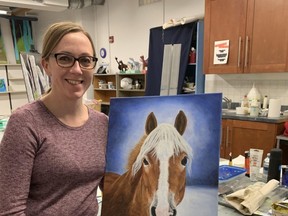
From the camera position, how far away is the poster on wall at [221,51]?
338 cm

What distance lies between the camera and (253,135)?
299 cm

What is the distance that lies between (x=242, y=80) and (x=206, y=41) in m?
0.77

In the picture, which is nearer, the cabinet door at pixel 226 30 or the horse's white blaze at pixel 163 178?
the horse's white blaze at pixel 163 178

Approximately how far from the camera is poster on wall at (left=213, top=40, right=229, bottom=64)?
3379mm

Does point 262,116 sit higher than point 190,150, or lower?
lower

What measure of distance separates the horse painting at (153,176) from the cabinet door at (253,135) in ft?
6.74

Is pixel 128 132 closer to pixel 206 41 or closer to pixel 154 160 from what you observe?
pixel 154 160

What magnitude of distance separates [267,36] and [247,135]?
119 centimetres

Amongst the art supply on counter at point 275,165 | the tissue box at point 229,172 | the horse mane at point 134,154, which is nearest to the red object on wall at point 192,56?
the tissue box at point 229,172

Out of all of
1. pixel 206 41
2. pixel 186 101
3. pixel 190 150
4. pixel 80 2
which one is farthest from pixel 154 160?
pixel 80 2

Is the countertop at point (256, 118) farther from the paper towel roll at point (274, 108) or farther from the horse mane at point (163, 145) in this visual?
the horse mane at point (163, 145)

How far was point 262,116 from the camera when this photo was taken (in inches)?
119

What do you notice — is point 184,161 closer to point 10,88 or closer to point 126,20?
point 126,20

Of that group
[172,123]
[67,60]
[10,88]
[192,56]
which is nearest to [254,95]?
[192,56]
